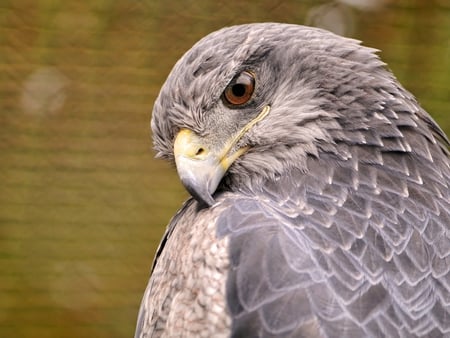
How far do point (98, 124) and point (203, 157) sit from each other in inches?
59.4

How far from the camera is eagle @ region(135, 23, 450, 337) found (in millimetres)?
2264

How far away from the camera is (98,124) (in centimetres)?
416

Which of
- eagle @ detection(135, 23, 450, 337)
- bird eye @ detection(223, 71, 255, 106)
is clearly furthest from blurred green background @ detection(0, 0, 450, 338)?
bird eye @ detection(223, 71, 255, 106)

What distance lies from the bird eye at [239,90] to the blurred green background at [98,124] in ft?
4.53

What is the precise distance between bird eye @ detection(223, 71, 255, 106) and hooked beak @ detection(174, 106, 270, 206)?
57 millimetres

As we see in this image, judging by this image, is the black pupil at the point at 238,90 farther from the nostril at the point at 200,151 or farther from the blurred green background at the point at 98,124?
the blurred green background at the point at 98,124

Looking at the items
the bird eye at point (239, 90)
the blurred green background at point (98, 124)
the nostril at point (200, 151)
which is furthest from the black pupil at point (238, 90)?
the blurred green background at point (98, 124)

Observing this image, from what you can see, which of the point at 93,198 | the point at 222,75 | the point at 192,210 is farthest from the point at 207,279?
the point at 93,198

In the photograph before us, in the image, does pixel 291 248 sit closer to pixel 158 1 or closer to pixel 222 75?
pixel 222 75

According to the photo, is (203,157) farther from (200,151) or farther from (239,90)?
(239,90)

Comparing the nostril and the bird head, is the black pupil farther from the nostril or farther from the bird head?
the nostril

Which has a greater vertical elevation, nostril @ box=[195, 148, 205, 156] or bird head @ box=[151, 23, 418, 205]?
bird head @ box=[151, 23, 418, 205]

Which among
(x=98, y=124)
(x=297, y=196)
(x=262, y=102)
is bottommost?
(x=98, y=124)

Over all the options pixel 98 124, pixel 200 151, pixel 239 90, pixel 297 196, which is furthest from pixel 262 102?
pixel 98 124
